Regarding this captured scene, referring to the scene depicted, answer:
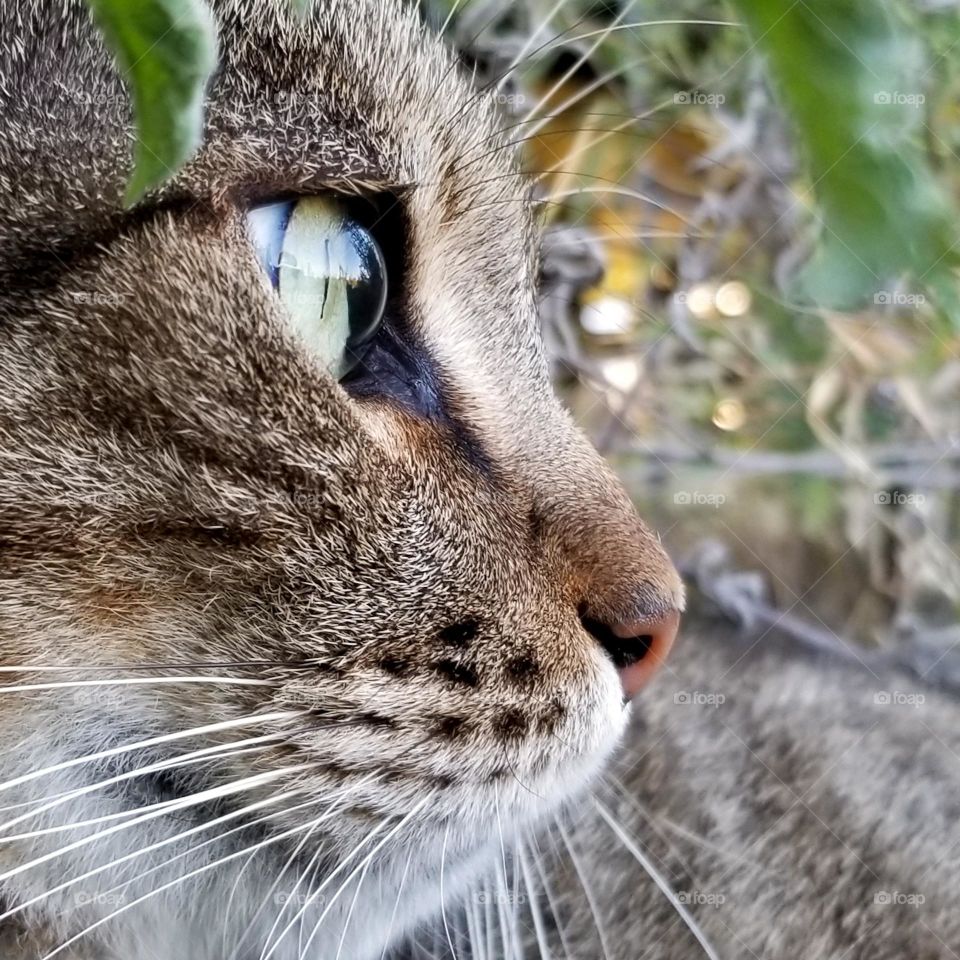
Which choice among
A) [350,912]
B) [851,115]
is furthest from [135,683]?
[851,115]

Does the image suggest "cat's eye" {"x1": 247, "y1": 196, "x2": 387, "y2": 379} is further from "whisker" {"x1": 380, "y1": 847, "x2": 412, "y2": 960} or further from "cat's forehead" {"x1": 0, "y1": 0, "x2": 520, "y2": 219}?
"whisker" {"x1": 380, "y1": 847, "x2": 412, "y2": 960}

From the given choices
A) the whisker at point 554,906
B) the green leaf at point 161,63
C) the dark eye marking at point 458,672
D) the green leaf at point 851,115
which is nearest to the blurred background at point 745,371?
the whisker at point 554,906

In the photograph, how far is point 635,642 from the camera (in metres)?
0.76

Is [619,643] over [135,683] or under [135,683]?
over

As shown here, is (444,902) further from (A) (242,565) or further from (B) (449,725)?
(A) (242,565)

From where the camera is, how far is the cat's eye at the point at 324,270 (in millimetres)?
670

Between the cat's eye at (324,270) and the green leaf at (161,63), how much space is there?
32cm

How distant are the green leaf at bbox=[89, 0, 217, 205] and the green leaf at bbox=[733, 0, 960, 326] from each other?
0.20m

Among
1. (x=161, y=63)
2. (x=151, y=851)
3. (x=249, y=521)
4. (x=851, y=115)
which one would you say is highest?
(x=851, y=115)

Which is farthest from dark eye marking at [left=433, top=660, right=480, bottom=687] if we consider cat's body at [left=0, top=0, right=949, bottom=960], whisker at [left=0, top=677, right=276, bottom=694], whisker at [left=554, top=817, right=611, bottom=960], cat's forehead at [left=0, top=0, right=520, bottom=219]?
whisker at [left=554, top=817, right=611, bottom=960]

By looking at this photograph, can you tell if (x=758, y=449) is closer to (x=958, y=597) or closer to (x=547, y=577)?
(x=958, y=597)

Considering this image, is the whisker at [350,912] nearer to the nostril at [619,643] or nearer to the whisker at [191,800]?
the whisker at [191,800]

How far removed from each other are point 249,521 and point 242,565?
3 centimetres

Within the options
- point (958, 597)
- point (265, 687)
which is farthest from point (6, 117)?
point (958, 597)
